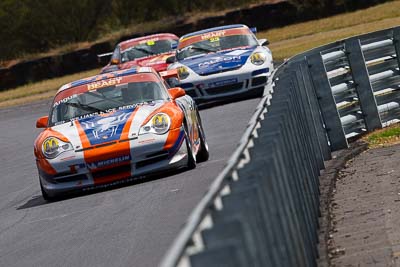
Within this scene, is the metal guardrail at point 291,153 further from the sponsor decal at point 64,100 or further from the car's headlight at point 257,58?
the car's headlight at point 257,58

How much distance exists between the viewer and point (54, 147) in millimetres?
12539

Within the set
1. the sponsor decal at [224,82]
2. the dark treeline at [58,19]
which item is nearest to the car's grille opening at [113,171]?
the sponsor decal at [224,82]

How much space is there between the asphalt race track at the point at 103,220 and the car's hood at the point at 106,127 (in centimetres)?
54

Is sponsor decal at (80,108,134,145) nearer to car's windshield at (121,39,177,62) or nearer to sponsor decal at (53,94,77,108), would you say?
sponsor decal at (53,94,77,108)

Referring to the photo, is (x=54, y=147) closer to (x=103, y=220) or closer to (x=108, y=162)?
(x=108, y=162)

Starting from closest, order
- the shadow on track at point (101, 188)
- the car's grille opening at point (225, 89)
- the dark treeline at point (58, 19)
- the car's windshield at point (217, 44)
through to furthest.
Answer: the shadow on track at point (101, 188), the car's grille opening at point (225, 89), the car's windshield at point (217, 44), the dark treeline at point (58, 19)

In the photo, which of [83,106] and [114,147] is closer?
[114,147]

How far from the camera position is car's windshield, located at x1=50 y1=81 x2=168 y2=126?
43.9 ft

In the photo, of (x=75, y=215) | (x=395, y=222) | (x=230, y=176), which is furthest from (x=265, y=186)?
(x=75, y=215)

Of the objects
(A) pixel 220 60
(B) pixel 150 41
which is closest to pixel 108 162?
(A) pixel 220 60

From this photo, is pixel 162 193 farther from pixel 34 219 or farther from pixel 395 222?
pixel 395 222

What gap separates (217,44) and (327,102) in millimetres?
10135

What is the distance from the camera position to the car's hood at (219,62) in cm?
2136

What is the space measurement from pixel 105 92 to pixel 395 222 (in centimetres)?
638
